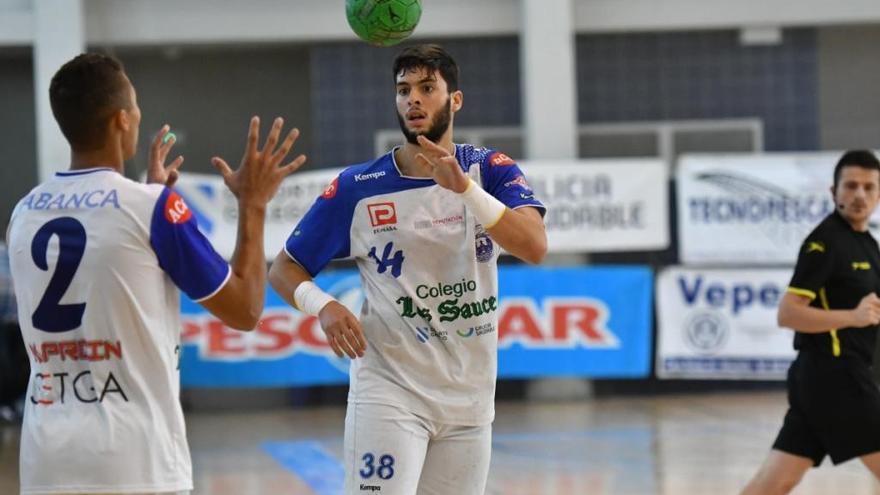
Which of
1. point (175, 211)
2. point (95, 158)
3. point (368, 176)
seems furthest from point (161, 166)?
point (368, 176)

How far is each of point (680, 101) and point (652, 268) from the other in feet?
7.54

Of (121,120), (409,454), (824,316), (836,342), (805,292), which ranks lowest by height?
(409,454)

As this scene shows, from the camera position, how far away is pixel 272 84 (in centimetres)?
1812

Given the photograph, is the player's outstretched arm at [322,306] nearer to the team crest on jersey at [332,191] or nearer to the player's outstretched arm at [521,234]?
the team crest on jersey at [332,191]

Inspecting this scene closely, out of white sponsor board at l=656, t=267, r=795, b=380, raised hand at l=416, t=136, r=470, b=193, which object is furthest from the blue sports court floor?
raised hand at l=416, t=136, r=470, b=193

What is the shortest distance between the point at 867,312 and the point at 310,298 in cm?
272

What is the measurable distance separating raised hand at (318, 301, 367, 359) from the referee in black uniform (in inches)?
96.0

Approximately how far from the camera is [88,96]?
3270 mm

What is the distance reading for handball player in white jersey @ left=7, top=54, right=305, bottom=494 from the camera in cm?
321

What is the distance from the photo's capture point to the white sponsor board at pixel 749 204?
14.1 meters

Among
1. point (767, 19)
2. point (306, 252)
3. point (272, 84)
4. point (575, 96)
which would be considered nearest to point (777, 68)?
point (767, 19)

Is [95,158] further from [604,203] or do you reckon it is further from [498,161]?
[604,203]

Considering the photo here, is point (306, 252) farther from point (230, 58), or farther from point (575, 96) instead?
point (230, 58)

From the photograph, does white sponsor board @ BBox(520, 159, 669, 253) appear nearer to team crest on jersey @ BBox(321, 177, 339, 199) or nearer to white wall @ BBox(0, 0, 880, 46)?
white wall @ BBox(0, 0, 880, 46)
